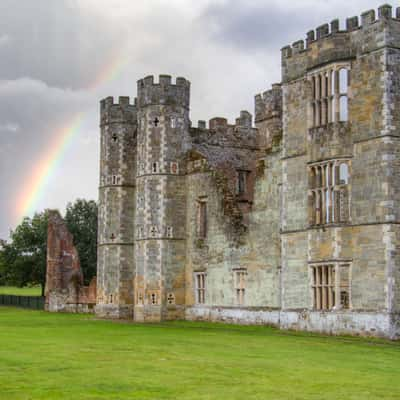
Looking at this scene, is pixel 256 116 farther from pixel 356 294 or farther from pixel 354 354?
pixel 354 354

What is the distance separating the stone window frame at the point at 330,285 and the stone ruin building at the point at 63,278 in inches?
1245

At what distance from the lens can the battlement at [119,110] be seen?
51.6 metres

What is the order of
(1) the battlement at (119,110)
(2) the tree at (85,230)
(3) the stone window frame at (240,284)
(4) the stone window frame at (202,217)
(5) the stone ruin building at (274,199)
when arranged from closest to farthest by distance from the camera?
(5) the stone ruin building at (274,199), (3) the stone window frame at (240,284), (4) the stone window frame at (202,217), (1) the battlement at (119,110), (2) the tree at (85,230)

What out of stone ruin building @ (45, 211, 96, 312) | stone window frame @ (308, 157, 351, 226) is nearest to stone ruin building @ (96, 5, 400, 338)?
stone window frame @ (308, 157, 351, 226)

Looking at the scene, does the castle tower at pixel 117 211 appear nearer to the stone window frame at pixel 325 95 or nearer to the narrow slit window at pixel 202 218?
the narrow slit window at pixel 202 218

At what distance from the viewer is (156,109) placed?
1775 inches

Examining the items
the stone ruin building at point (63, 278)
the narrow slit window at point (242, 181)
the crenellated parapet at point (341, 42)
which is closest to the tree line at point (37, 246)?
the stone ruin building at point (63, 278)

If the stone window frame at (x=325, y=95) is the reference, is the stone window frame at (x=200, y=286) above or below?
below

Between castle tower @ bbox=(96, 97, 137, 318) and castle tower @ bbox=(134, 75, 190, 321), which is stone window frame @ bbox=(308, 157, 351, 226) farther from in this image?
castle tower @ bbox=(96, 97, 137, 318)

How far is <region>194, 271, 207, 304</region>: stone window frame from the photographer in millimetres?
43438

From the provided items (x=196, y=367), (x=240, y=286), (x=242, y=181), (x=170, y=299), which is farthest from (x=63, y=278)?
(x=196, y=367)

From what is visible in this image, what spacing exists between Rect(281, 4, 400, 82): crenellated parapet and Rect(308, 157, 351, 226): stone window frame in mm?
4210

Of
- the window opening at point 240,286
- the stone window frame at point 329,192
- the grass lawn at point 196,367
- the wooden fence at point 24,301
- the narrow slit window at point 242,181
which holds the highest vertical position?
the narrow slit window at point 242,181

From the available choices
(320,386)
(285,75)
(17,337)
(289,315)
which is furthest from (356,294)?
(320,386)
